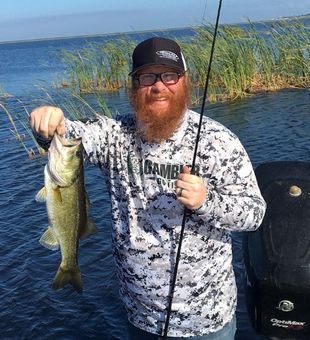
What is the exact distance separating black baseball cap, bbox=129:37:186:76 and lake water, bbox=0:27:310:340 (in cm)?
355

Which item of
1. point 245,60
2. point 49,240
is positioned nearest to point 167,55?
point 49,240

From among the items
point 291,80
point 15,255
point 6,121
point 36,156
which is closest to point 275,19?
point 291,80

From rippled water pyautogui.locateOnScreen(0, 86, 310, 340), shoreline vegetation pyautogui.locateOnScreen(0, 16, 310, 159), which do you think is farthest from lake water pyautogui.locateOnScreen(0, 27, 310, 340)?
shoreline vegetation pyautogui.locateOnScreen(0, 16, 310, 159)

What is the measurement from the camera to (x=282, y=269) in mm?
3602

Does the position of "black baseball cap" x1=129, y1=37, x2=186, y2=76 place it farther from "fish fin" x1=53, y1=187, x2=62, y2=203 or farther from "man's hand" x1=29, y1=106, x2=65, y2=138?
"fish fin" x1=53, y1=187, x2=62, y2=203

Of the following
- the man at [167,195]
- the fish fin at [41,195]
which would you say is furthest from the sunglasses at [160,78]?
the fish fin at [41,195]

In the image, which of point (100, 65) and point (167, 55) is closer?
point (167, 55)

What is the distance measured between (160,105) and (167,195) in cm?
53

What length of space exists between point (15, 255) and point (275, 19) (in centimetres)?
1305

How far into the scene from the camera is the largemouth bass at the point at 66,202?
9.07 ft

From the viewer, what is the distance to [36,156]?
13672 millimetres

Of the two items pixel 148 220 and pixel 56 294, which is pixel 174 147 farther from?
pixel 56 294

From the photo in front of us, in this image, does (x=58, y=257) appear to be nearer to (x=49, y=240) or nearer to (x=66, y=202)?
(x=49, y=240)

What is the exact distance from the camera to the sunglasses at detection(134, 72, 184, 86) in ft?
8.93
